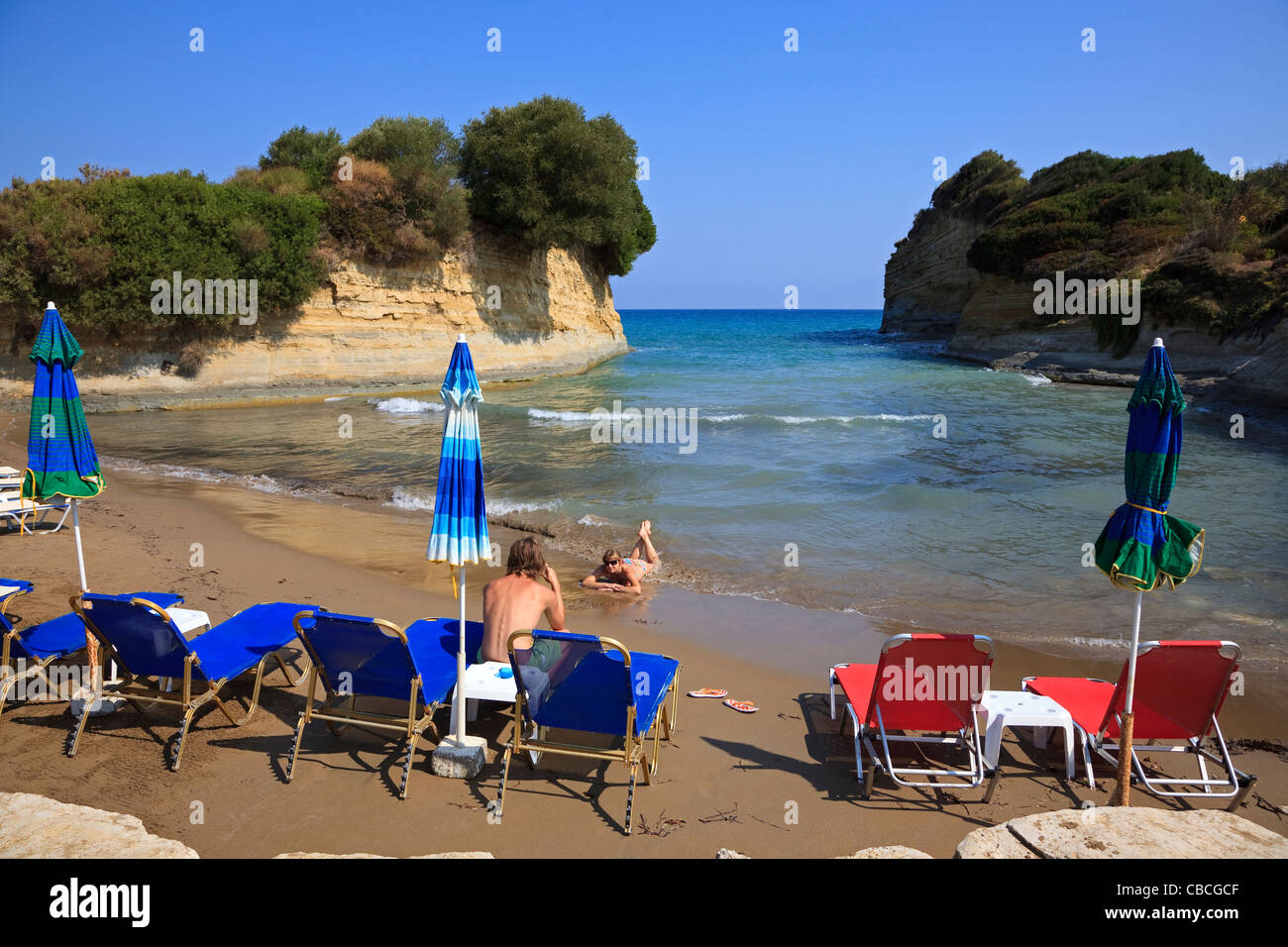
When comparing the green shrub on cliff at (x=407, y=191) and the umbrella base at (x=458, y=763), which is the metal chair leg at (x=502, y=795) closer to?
the umbrella base at (x=458, y=763)

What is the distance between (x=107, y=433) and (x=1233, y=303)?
34.9 m

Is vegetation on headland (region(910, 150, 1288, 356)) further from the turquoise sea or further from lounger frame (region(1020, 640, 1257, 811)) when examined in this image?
lounger frame (region(1020, 640, 1257, 811))

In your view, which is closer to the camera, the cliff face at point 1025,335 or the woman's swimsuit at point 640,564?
the woman's swimsuit at point 640,564

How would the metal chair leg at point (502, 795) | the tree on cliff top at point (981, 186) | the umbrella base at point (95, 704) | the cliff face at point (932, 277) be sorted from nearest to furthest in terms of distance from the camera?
1. the metal chair leg at point (502, 795)
2. the umbrella base at point (95, 704)
3. the tree on cliff top at point (981, 186)
4. the cliff face at point (932, 277)

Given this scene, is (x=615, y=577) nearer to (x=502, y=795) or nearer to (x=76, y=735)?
(x=502, y=795)

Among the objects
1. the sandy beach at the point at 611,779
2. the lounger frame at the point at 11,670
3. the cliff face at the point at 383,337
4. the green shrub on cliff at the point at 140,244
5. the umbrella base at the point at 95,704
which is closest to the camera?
the sandy beach at the point at 611,779

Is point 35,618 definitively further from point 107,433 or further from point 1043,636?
point 107,433

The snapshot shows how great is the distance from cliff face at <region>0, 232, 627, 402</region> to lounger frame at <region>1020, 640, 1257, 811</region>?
87.4 feet

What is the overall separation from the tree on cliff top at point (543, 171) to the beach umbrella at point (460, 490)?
31215mm

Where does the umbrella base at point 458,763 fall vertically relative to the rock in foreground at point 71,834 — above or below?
below

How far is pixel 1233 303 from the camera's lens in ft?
85.9

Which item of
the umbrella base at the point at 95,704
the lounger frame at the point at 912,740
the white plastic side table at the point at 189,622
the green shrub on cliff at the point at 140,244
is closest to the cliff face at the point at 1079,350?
the lounger frame at the point at 912,740

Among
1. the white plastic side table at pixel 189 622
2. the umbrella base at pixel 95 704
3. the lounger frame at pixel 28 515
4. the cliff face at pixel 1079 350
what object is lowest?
the umbrella base at pixel 95 704

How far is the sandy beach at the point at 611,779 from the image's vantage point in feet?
12.9
